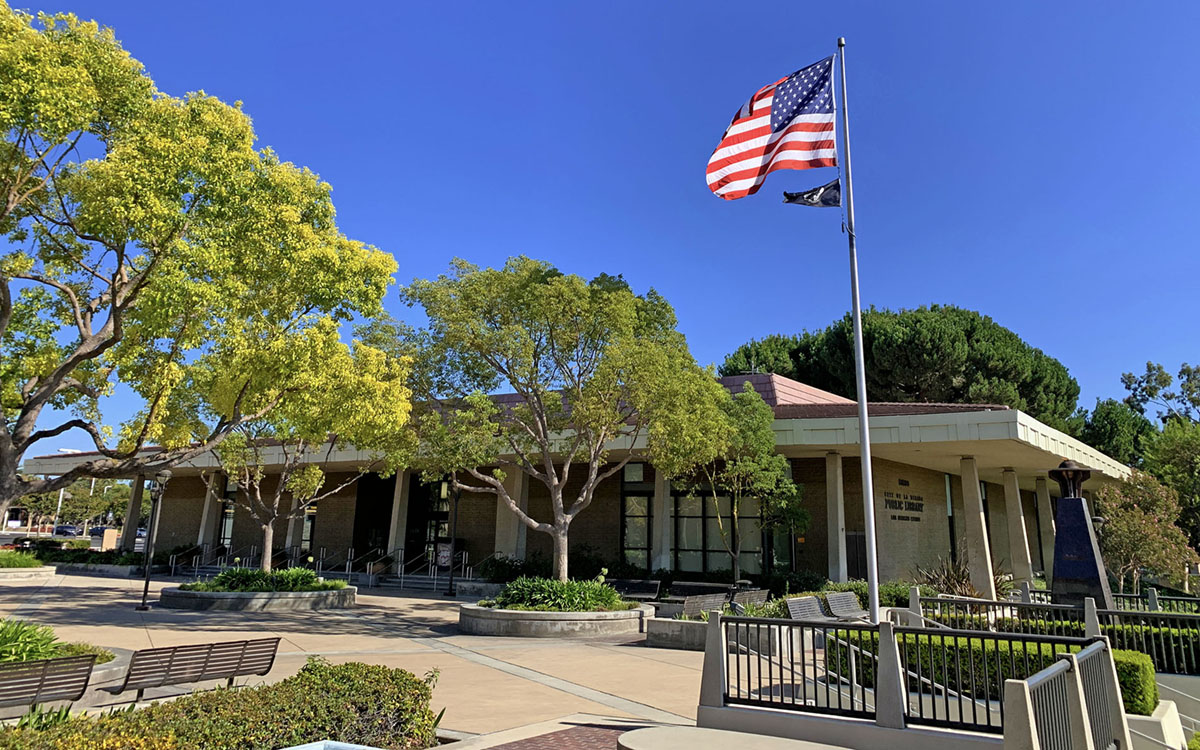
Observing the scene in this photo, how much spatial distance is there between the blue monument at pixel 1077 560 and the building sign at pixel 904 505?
42.1ft

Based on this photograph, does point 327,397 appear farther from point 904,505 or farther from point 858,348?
point 904,505

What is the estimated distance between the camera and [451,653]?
13.4 metres

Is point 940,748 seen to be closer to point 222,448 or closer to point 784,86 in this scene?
point 784,86

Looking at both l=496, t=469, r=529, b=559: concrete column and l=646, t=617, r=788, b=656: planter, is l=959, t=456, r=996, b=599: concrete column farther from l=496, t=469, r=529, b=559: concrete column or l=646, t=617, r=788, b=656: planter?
l=496, t=469, r=529, b=559: concrete column

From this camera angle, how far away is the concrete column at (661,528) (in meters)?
26.3

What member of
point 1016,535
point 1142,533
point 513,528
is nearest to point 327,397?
point 513,528

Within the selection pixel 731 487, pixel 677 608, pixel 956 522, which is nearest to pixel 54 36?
pixel 677 608

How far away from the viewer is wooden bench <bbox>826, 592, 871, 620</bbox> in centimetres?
1420

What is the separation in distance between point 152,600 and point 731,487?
16.8 meters

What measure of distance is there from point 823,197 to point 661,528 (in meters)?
18.0

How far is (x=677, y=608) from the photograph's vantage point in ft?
53.8

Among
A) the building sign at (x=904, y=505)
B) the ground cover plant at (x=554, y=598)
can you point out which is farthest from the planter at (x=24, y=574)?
the building sign at (x=904, y=505)

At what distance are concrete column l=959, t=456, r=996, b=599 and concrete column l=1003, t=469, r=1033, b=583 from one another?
2.18 m

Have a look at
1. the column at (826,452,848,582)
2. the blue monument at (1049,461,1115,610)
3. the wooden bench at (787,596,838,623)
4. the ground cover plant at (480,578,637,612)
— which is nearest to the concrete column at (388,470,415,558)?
the ground cover plant at (480,578,637,612)
